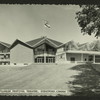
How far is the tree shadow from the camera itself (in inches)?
119

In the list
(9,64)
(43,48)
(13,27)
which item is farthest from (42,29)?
(9,64)

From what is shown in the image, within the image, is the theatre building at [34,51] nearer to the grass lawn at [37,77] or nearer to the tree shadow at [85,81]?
the grass lawn at [37,77]

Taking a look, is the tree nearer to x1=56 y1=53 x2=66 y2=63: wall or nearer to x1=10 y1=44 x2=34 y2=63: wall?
x1=56 y1=53 x2=66 y2=63: wall

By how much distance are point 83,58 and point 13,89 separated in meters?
1.34

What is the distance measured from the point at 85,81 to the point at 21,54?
1259 mm

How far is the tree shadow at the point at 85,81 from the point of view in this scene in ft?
9.89

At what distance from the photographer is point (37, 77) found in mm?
3145

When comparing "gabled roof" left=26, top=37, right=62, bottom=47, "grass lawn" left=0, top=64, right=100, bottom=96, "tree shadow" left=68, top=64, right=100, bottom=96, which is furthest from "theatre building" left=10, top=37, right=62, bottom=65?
"tree shadow" left=68, top=64, right=100, bottom=96

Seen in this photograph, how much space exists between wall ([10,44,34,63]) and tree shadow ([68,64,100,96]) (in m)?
0.81

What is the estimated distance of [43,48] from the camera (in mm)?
3100

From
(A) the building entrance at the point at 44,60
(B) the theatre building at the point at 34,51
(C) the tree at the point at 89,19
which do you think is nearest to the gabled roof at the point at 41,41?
(B) the theatre building at the point at 34,51

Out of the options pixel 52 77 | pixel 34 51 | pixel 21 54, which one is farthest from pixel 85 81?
pixel 21 54

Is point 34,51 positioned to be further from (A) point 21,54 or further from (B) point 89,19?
(B) point 89,19

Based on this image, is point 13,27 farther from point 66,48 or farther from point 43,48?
point 66,48
